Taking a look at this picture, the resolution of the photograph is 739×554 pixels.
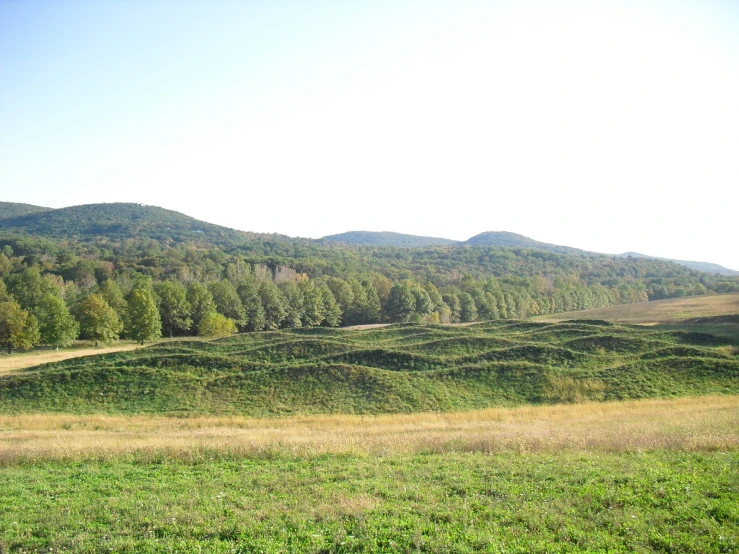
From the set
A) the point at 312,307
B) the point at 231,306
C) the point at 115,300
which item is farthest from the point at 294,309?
the point at 115,300

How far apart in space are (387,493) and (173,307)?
232 ft

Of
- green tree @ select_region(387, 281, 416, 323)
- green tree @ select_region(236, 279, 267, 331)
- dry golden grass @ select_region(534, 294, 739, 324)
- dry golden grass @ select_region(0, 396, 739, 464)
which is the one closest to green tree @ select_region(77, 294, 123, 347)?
green tree @ select_region(236, 279, 267, 331)

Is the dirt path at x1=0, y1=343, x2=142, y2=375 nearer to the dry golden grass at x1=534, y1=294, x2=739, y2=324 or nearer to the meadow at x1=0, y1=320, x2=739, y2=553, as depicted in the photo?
the meadow at x1=0, y1=320, x2=739, y2=553

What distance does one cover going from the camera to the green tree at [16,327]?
191 feet

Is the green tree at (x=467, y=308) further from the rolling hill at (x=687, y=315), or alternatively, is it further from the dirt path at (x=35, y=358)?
the dirt path at (x=35, y=358)

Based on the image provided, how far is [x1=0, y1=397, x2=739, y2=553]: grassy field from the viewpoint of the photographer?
27.8ft

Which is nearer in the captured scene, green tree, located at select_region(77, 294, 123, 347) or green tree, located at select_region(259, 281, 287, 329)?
green tree, located at select_region(77, 294, 123, 347)

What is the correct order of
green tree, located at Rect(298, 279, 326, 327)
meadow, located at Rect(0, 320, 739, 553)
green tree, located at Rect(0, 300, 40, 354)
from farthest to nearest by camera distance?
1. green tree, located at Rect(298, 279, 326, 327)
2. green tree, located at Rect(0, 300, 40, 354)
3. meadow, located at Rect(0, 320, 739, 553)

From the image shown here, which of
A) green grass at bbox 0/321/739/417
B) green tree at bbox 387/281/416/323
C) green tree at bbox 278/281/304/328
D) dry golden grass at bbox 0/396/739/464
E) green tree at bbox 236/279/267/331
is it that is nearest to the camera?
dry golden grass at bbox 0/396/739/464

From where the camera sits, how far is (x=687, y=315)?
232 ft

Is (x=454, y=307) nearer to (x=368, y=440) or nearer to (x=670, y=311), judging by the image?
(x=670, y=311)

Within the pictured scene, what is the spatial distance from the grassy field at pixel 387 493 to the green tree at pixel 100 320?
5074 cm

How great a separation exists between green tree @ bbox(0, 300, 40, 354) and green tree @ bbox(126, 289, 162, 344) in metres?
11.2

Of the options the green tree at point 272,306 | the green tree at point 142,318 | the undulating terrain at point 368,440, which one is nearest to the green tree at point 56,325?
the undulating terrain at point 368,440
